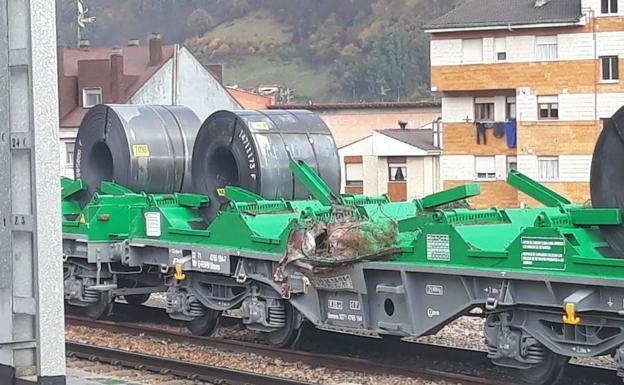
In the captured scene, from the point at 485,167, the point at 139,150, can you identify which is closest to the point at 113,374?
the point at 139,150

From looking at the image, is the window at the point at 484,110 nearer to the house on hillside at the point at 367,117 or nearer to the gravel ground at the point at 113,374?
the house on hillside at the point at 367,117

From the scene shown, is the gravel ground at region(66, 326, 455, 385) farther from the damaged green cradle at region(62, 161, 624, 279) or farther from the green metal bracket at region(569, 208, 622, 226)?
the green metal bracket at region(569, 208, 622, 226)

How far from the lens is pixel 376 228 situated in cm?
1199

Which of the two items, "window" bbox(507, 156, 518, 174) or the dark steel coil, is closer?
the dark steel coil

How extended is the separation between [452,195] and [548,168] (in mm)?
39133

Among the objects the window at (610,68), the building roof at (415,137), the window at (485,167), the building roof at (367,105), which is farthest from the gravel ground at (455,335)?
the building roof at (367,105)

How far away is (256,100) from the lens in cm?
6362

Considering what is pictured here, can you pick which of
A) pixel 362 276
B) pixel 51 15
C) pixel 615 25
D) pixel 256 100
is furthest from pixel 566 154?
pixel 51 15

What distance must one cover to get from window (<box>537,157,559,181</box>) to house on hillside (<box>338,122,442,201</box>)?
570cm

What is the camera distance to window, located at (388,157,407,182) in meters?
54.8

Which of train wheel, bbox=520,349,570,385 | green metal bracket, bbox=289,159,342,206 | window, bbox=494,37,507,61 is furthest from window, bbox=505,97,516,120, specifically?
train wheel, bbox=520,349,570,385

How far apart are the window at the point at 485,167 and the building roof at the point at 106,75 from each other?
15.7 metres

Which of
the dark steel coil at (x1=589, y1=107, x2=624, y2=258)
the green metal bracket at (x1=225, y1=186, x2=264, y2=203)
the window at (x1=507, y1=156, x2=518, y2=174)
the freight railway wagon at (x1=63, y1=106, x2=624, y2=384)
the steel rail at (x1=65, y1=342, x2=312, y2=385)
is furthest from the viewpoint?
the window at (x1=507, y1=156, x2=518, y2=174)

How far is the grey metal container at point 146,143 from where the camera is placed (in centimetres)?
1652
